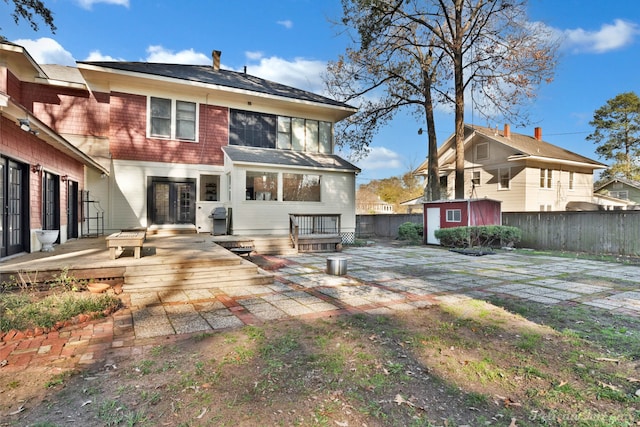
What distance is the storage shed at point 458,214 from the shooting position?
12391 millimetres

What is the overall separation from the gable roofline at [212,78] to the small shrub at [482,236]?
20.7 feet

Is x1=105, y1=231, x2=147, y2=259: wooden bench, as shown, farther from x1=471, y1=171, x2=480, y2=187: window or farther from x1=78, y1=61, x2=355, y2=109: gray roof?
x1=471, y1=171, x2=480, y2=187: window

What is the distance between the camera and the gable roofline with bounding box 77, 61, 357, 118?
1042 cm

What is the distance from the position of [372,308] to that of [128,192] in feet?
32.2

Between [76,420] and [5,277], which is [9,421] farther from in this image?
[5,277]

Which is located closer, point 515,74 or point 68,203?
point 68,203

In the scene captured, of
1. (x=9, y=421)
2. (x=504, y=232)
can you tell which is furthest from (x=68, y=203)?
(x=504, y=232)

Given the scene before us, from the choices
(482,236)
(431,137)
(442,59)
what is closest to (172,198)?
(482,236)

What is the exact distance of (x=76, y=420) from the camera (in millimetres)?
1959

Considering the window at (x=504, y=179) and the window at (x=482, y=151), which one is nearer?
the window at (x=504, y=179)

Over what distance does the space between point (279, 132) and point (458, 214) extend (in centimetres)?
757

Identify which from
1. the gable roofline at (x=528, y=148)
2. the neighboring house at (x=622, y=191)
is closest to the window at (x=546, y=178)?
the gable roofline at (x=528, y=148)

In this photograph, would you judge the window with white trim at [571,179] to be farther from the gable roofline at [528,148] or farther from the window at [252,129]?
the window at [252,129]

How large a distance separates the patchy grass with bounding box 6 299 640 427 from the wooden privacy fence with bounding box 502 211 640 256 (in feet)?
29.7
